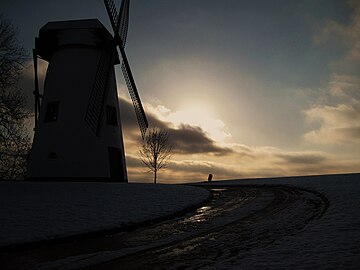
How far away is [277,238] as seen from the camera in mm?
6570

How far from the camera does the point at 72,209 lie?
34.8ft

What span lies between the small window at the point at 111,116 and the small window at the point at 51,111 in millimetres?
3186

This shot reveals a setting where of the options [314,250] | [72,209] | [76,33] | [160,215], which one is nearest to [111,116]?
[76,33]

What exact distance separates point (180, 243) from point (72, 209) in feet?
17.7

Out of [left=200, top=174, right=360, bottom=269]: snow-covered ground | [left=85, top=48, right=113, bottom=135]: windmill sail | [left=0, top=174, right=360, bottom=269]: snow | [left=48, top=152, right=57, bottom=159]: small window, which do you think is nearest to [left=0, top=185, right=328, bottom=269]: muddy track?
[left=0, top=174, right=360, bottom=269]: snow

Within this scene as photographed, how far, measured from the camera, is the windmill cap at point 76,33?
811 inches

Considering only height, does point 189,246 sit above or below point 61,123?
below

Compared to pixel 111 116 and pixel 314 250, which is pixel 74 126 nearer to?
pixel 111 116

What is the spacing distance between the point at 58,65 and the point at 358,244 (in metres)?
20.1

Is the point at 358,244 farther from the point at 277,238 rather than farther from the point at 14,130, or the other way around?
the point at 14,130

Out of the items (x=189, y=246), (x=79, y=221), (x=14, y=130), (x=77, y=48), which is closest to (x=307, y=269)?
(x=189, y=246)

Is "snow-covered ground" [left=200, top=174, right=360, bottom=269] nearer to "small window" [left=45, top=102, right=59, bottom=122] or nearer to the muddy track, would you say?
the muddy track

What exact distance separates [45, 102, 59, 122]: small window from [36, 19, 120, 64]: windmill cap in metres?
4.14

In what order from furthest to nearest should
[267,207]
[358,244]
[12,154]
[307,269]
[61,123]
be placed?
[12,154]
[61,123]
[267,207]
[358,244]
[307,269]
